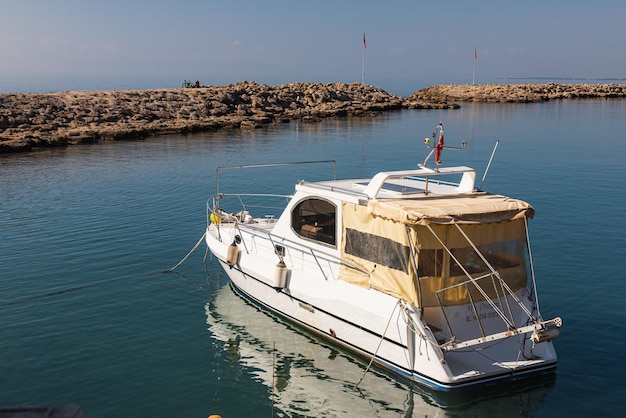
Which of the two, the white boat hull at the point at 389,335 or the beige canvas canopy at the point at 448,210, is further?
the beige canvas canopy at the point at 448,210

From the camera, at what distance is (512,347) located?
441 inches

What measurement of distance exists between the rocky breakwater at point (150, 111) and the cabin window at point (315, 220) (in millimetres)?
33064

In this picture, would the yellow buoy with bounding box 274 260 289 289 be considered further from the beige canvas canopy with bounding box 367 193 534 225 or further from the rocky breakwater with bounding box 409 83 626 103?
the rocky breakwater with bounding box 409 83 626 103

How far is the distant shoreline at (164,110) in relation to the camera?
4616cm

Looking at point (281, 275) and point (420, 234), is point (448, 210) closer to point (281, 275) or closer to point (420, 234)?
point (420, 234)

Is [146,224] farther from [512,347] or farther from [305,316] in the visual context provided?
[512,347]

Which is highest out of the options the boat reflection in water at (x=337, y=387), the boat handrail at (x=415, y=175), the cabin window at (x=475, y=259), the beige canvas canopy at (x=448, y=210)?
the boat handrail at (x=415, y=175)

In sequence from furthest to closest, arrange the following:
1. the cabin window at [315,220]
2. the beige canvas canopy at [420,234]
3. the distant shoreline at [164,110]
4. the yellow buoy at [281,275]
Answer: the distant shoreline at [164,110]
the yellow buoy at [281,275]
the cabin window at [315,220]
the beige canvas canopy at [420,234]

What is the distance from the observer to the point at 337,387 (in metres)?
11.4

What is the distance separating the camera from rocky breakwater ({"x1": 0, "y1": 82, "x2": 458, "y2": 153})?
4594 centimetres

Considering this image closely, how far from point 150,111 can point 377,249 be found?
48201mm

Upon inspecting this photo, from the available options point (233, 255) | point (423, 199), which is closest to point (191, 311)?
point (233, 255)

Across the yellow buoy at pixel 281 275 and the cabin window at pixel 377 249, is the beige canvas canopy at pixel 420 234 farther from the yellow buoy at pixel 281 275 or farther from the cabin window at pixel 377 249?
the yellow buoy at pixel 281 275

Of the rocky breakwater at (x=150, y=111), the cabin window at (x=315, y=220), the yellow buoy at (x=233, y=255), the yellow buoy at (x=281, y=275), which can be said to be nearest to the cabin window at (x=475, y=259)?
the cabin window at (x=315, y=220)
